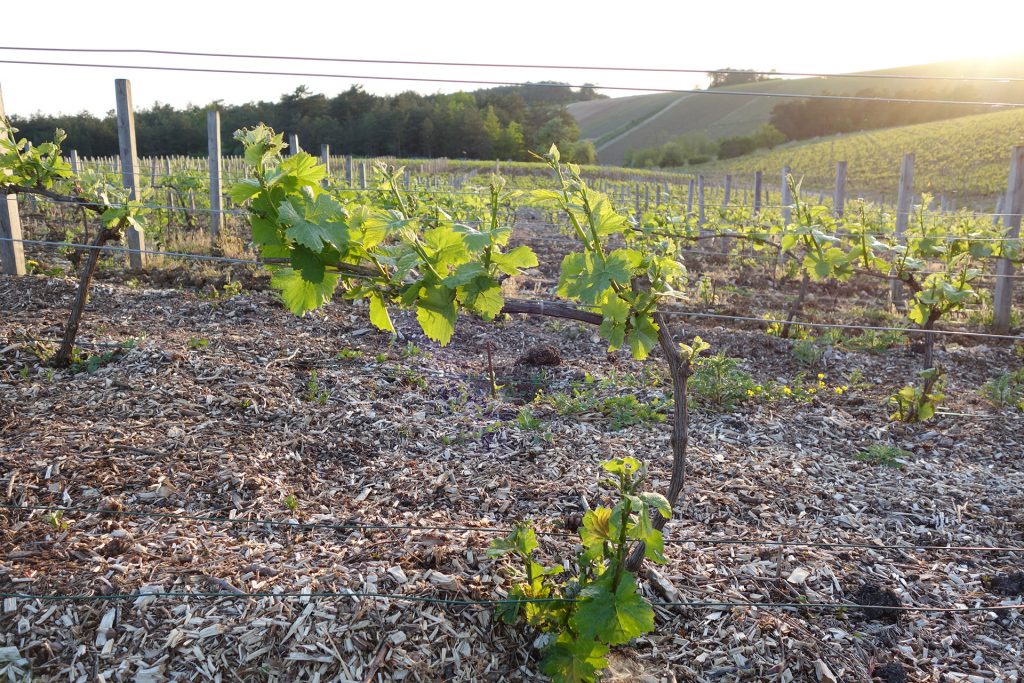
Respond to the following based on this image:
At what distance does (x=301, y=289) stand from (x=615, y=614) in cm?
132

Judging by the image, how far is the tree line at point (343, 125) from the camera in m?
30.8

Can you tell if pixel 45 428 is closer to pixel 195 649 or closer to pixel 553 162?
pixel 195 649

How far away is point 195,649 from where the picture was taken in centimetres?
217

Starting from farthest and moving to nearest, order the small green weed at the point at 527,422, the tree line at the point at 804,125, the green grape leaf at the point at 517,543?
the tree line at the point at 804,125, the small green weed at the point at 527,422, the green grape leaf at the point at 517,543

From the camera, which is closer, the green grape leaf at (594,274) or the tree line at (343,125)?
the green grape leaf at (594,274)

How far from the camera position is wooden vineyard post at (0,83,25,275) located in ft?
22.3

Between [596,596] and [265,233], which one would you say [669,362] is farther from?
[265,233]

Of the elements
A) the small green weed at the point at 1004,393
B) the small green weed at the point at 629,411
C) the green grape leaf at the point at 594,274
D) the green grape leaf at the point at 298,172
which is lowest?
the small green weed at the point at 1004,393

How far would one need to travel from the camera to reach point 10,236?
22.9 feet

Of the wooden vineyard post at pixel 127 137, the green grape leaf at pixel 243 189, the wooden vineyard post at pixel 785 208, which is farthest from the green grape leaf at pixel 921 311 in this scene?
the wooden vineyard post at pixel 127 137

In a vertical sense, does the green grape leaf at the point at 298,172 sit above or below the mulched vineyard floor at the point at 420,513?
above

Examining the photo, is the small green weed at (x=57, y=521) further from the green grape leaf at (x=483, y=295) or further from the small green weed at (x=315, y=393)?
the green grape leaf at (x=483, y=295)

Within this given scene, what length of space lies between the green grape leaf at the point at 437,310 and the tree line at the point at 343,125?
2265cm

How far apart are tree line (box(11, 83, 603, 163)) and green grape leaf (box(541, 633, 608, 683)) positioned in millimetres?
23010
